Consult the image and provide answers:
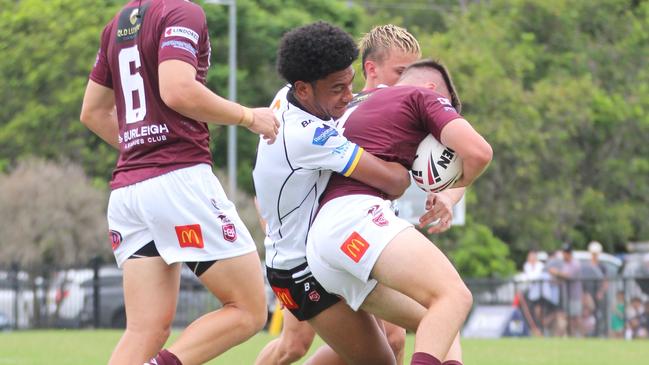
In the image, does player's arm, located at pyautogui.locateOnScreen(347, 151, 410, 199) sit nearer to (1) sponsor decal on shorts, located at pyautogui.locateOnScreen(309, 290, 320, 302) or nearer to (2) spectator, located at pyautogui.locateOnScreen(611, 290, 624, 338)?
(1) sponsor decal on shorts, located at pyautogui.locateOnScreen(309, 290, 320, 302)

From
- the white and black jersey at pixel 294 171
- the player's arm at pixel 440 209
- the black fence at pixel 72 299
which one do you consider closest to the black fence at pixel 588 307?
the black fence at pixel 72 299

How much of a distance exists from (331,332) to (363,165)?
3.31ft

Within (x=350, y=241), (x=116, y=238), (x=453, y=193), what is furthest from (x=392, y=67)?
(x=116, y=238)

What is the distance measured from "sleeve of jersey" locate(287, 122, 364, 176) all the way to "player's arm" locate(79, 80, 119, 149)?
117cm

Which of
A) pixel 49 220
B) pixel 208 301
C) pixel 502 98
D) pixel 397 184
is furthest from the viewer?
pixel 502 98

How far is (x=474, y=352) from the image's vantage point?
13.8 meters

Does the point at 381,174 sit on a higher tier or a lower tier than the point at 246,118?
lower

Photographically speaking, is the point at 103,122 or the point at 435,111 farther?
the point at 103,122

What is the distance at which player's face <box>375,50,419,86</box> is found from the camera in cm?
729

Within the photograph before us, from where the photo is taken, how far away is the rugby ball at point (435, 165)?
19.9 ft

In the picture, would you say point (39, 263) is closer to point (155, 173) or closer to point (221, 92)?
point (221, 92)

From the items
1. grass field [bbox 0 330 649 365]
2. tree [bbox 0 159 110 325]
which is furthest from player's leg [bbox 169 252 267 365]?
tree [bbox 0 159 110 325]

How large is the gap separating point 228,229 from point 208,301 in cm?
1887

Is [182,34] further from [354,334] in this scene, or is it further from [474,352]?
[474,352]
